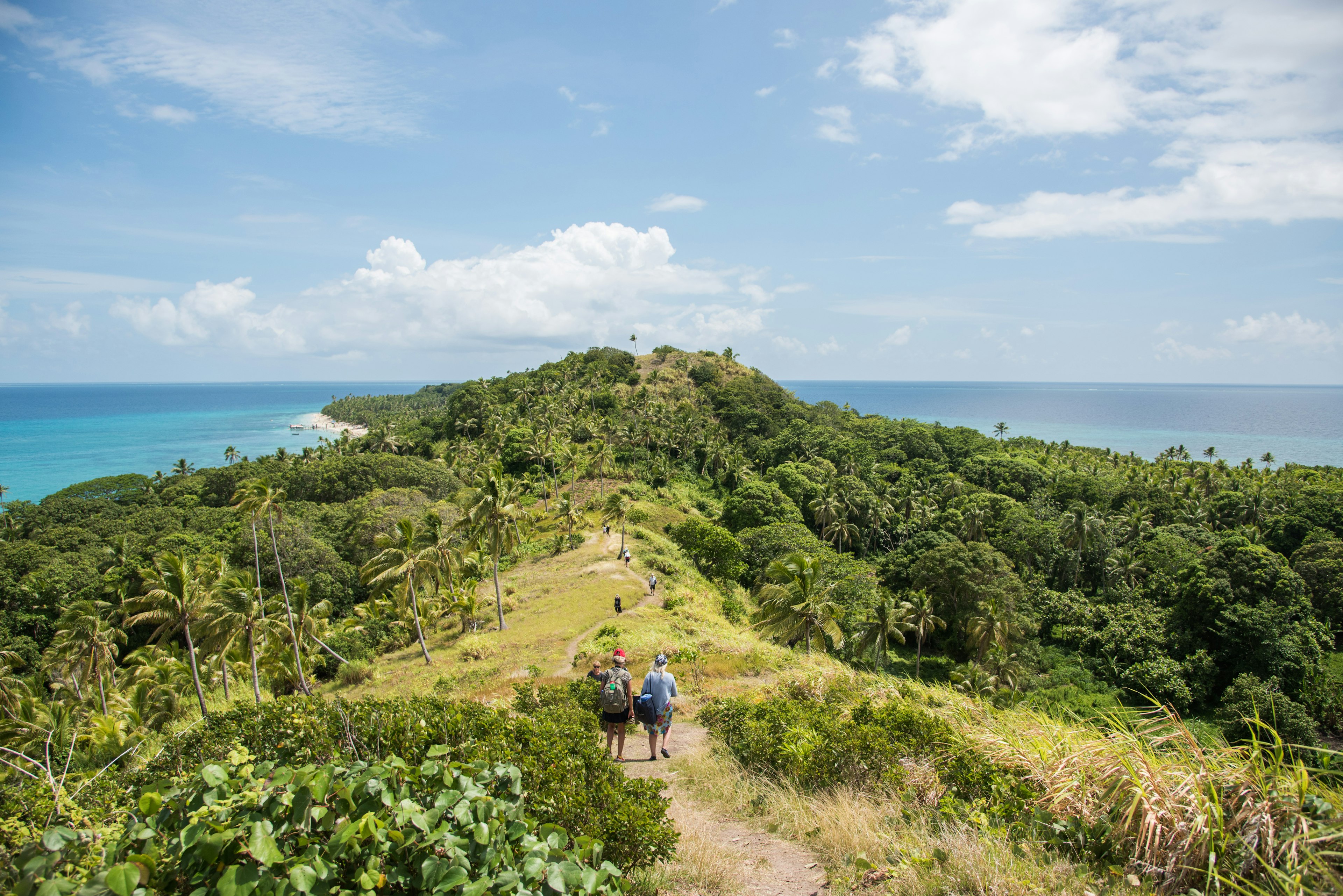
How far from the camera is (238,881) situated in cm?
329

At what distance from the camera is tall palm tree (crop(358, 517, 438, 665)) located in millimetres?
29641

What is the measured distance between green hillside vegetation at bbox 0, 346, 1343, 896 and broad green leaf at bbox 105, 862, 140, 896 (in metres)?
0.01

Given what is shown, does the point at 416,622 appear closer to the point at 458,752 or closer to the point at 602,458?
the point at 458,752

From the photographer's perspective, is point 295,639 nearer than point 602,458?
Yes

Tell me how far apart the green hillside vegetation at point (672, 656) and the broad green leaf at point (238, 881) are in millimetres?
18

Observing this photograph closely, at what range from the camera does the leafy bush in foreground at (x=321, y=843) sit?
3.34m

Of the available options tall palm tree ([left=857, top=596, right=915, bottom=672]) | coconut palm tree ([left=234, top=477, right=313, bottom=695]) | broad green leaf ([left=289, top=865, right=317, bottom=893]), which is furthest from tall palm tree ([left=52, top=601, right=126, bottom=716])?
tall palm tree ([left=857, top=596, right=915, bottom=672])

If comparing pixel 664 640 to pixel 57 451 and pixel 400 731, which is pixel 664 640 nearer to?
pixel 400 731

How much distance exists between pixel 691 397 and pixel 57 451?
175 metres

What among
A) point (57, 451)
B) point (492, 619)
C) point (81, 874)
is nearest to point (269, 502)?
point (492, 619)

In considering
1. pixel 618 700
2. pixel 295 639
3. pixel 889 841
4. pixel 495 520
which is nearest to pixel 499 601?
pixel 495 520

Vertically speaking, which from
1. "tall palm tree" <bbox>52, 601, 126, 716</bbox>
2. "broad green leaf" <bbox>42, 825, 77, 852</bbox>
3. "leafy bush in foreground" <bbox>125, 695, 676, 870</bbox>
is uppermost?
"broad green leaf" <bbox>42, 825, 77, 852</bbox>

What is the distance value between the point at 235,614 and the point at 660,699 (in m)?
22.2

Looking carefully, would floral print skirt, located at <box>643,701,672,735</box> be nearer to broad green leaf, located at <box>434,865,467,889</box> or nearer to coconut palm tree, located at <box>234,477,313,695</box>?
broad green leaf, located at <box>434,865,467,889</box>
